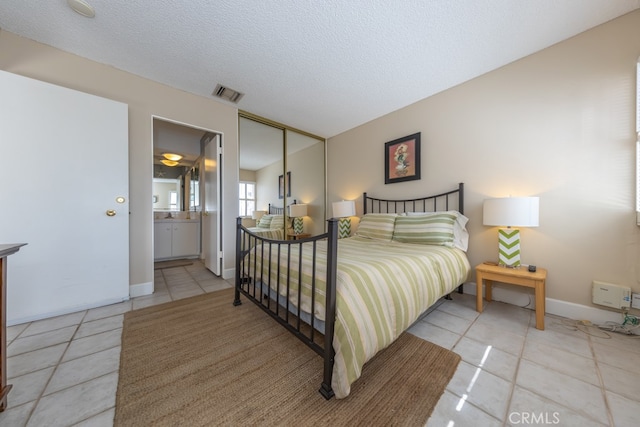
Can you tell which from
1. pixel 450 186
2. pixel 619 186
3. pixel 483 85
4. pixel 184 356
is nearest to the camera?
pixel 184 356

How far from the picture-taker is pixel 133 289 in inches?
96.5

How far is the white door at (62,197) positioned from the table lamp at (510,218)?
3.74m

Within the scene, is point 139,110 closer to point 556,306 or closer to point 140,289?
point 140,289

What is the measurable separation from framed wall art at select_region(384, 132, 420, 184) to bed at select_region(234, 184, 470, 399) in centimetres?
69

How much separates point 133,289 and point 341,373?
8.66 feet

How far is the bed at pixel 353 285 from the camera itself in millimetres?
1094

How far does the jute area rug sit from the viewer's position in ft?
3.31

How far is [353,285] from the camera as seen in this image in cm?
119

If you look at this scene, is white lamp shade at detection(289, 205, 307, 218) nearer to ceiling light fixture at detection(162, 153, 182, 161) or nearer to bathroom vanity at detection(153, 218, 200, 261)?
bathroom vanity at detection(153, 218, 200, 261)

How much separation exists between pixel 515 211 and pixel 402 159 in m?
1.54

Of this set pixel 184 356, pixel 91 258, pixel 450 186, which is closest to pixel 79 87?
pixel 91 258

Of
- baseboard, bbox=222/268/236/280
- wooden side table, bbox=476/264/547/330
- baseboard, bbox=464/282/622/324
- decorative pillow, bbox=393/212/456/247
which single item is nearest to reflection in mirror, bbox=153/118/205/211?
baseboard, bbox=222/268/236/280

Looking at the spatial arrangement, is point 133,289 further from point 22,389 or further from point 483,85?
point 483,85

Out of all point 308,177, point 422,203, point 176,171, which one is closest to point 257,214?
point 308,177
